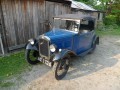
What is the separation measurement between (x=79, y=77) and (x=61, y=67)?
761 mm

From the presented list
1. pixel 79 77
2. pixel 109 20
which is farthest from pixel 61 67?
pixel 109 20

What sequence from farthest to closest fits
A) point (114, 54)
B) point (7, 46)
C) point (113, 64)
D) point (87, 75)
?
point (114, 54)
point (7, 46)
point (113, 64)
point (87, 75)

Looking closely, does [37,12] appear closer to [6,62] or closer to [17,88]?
[6,62]

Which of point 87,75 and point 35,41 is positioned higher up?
point 35,41

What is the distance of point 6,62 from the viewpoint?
601 centimetres

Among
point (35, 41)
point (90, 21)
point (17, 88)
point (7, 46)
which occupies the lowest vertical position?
point (17, 88)

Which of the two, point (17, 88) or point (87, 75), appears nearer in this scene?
point (17, 88)

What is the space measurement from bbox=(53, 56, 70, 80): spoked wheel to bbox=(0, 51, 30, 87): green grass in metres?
1.48

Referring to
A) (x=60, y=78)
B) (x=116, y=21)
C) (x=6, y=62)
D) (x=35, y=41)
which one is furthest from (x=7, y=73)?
(x=116, y=21)

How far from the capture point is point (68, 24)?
19.5 feet

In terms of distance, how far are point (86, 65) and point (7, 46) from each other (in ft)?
12.7

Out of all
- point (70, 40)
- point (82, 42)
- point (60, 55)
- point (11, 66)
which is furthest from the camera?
point (82, 42)

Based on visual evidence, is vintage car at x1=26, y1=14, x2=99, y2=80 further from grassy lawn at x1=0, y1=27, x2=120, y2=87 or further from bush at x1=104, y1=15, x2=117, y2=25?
bush at x1=104, y1=15, x2=117, y2=25

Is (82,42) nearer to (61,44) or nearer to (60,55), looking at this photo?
(61,44)
